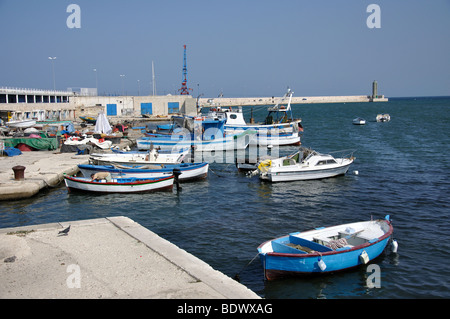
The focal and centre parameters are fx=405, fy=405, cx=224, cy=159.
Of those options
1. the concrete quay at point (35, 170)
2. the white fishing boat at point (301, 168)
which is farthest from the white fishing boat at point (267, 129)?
the concrete quay at point (35, 170)

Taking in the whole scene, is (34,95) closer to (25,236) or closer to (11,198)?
(11,198)

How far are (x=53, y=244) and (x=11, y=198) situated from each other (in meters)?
10.9

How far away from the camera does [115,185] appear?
73.5 feet

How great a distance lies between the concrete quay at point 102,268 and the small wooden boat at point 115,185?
9.42 m

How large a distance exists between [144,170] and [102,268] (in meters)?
15.0

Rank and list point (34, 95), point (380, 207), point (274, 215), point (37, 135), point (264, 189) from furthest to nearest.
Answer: point (34, 95)
point (37, 135)
point (264, 189)
point (380, 207)
point (274, 215)

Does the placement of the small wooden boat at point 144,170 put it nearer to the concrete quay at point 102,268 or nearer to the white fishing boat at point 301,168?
the white fishing boat at point 301,168

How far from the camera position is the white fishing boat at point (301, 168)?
2598 centimetres

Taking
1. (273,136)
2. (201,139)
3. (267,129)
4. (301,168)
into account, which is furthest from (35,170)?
(267,129)

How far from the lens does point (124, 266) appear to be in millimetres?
9922

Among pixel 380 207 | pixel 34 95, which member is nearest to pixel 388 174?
pixel 380 207

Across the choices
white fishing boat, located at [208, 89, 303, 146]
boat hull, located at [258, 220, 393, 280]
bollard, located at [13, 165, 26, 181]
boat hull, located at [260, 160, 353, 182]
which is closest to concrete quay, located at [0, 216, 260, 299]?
boat hull, located at [258, 220, 393, 280]

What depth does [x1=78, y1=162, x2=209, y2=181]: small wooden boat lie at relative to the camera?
24.5m

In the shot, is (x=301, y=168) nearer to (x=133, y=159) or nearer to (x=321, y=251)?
(x=133, y=159)
